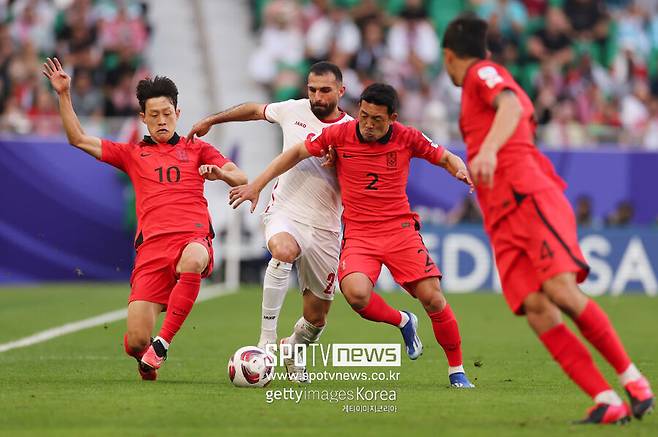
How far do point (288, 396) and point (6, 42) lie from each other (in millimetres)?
15410

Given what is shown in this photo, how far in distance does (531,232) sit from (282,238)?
3144 millimetres

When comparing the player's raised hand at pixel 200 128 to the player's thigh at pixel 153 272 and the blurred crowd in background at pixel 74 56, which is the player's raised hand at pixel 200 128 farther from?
the blurred crowd in background at pixel 74 56

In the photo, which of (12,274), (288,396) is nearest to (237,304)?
(12,274)

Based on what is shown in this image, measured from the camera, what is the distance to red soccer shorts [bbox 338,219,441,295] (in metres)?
9.92

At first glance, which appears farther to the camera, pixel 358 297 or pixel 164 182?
pixel 164 182

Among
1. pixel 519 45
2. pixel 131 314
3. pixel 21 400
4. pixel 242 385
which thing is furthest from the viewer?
pixel 519 45

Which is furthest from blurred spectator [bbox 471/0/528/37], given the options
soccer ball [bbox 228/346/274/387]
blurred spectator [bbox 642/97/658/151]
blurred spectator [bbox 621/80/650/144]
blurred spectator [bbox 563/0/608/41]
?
soccer ball [bbox 228/346/274/387]

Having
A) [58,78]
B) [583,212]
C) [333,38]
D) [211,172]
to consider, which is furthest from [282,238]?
[333,38]

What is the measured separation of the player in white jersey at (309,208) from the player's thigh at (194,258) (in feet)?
1.60

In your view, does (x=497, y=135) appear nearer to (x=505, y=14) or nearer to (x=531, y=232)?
(x=531, y=232)

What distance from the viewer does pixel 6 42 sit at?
2298 centimetres

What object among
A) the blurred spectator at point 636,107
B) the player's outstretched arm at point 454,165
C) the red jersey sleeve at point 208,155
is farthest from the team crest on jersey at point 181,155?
the blurred spectator at point 636,107

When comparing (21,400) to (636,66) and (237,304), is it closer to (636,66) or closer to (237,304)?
(237,304)

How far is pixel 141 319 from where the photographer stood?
10.3 metres
